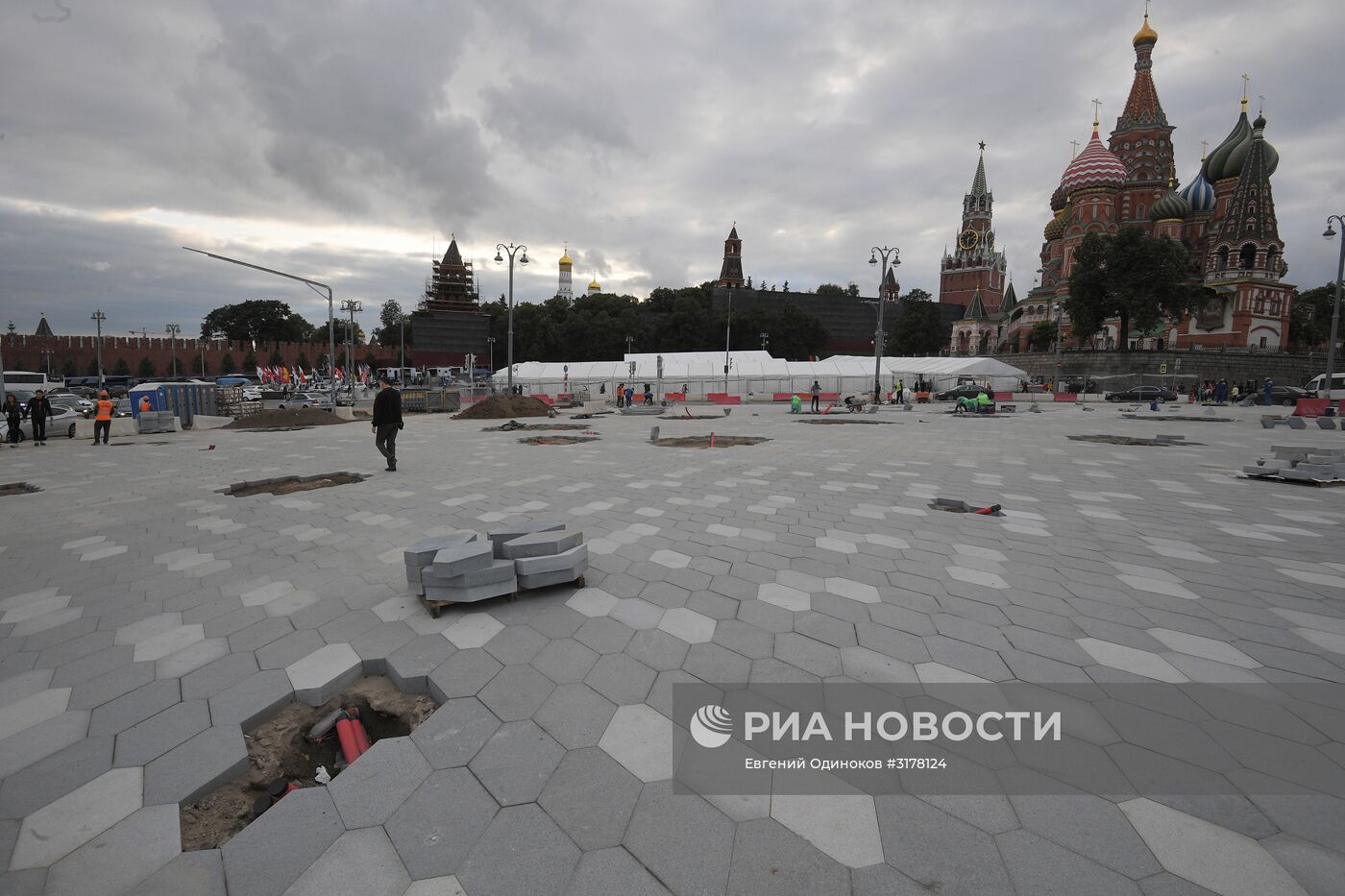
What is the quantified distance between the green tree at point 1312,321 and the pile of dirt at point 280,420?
319ft

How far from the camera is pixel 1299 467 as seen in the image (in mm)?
8945

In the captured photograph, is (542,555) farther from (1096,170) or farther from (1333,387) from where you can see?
(1096,170)

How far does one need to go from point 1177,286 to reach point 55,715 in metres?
68.1

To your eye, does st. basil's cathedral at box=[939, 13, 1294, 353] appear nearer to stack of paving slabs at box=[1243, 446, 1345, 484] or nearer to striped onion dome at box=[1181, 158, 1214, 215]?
striped onion dome at box=[1181, 158, 1214, 215]

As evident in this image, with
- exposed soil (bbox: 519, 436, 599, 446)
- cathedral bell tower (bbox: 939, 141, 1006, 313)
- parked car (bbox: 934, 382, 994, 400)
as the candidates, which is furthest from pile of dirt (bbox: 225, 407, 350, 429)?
cathedral bell tower (bbox: 939, 141, 1006, 313)

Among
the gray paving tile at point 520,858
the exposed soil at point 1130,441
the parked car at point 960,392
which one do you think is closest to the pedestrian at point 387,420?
the gray paving tile at point 520,858

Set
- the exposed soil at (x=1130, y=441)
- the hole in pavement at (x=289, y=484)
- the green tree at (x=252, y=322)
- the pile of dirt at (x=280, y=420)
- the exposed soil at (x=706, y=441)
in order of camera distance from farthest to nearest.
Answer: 1. the green tree at (x=252, y=322)
2. the pile of dirt at (x=280, y=420)
3. the exposed soil at (x=1130, y=441)
4. the exposed soil at (x=706, y=441)
5. the hole in pavement at (x=289, y=484)

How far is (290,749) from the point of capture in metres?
2.74

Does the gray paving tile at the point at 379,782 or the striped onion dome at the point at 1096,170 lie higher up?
the striped onion dome at the point at 1096,170

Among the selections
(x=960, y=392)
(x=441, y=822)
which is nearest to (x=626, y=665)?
(x=441, y=822)

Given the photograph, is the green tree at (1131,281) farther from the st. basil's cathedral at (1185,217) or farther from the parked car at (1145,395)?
the parked car at (1145,395)

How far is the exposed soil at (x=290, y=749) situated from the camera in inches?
88.4

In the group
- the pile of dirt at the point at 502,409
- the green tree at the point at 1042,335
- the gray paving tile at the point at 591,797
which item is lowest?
the gray paving tile at the point at 591,797

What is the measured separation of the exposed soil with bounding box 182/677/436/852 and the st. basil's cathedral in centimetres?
6745
